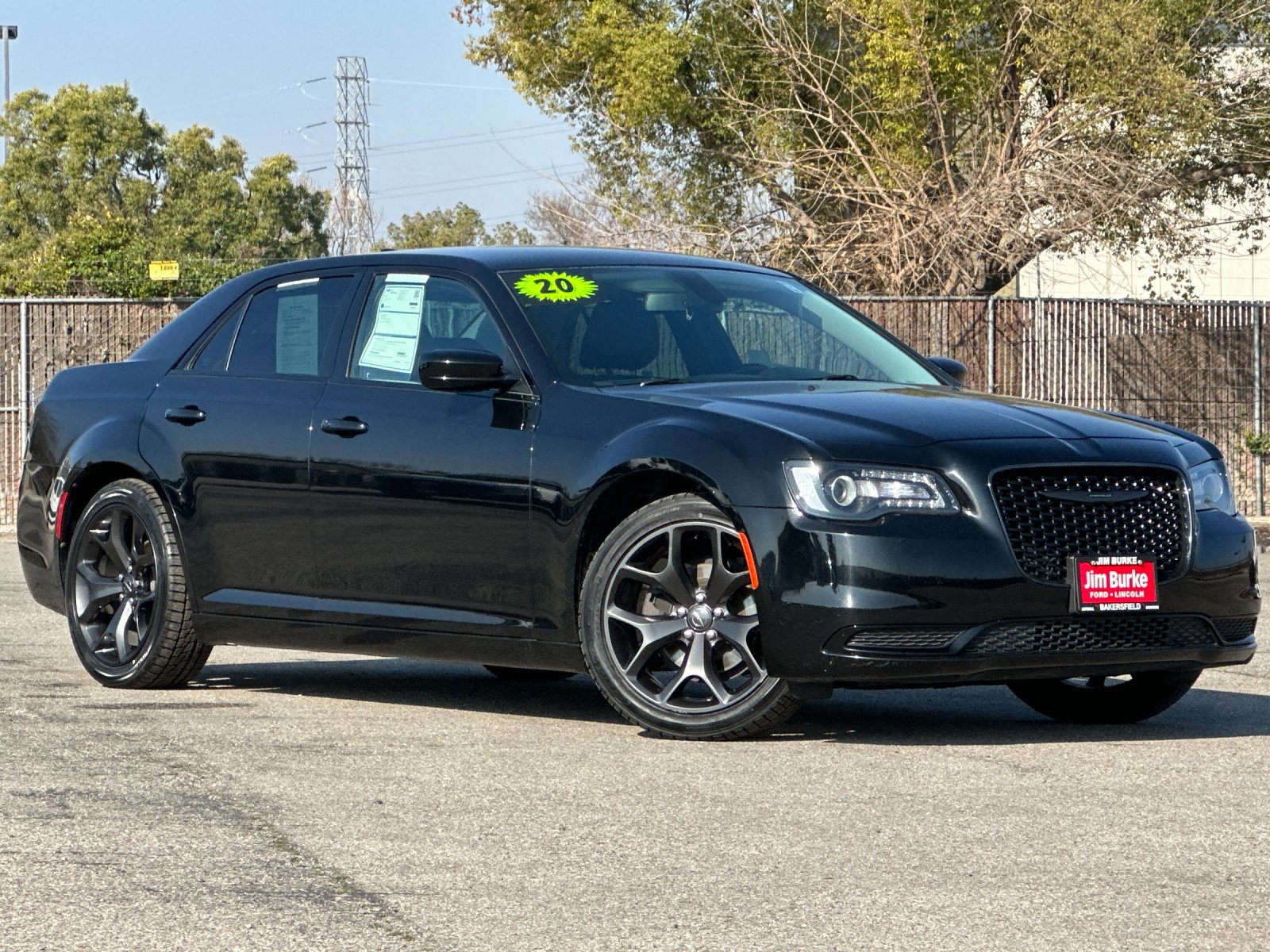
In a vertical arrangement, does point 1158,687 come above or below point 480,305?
below

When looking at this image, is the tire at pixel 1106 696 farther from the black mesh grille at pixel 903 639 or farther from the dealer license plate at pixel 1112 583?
the black mesh grille at pixel 903 639

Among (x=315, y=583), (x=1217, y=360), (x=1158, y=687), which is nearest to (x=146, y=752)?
(x=315, y=583)

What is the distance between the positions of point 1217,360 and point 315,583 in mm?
13838

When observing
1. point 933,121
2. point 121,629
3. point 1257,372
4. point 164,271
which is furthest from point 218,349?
point 164,271

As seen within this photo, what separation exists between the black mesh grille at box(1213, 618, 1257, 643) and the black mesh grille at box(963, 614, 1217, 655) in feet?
0.34

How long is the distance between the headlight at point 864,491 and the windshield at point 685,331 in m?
0.98

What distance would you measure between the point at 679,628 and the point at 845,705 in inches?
57.9

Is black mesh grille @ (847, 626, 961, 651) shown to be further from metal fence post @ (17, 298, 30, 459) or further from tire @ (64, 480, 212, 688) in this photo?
metal fence post @ (17, 298, 30, 459)

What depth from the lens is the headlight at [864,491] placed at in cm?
648

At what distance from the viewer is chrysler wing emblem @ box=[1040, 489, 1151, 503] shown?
6.61m

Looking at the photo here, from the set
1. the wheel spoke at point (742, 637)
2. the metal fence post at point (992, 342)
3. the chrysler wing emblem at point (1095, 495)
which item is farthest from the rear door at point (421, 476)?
the metal fence post at point (992, 342)

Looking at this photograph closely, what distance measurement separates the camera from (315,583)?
25.8ft

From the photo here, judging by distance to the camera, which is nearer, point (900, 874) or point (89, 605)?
point (900, 874)

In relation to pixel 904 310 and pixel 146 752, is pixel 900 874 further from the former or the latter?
pixel 904 310
